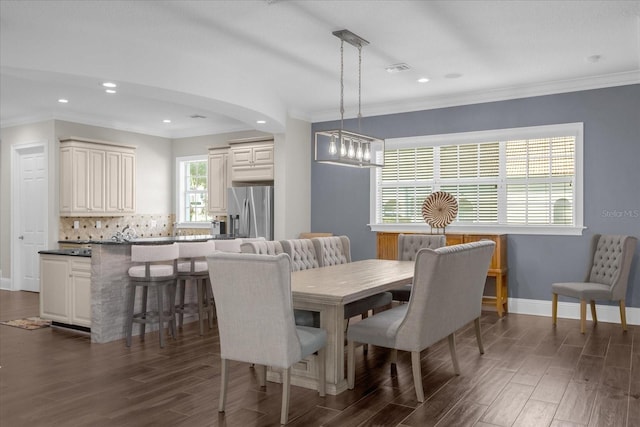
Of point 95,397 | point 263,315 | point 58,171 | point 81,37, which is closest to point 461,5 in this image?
point 263,315

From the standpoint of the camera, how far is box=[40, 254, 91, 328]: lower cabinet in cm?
502

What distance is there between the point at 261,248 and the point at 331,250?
3.79ft

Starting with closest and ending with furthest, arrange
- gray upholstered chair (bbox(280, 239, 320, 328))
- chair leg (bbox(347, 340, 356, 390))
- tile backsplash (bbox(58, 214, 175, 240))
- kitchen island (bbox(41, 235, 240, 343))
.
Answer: chair leg (bbox(347, 340, 356, 390)) < kitchen island (bbox(41, 235, 240, 343)) < gray upholstered chair (bbox(280, 239, 320, 328)) < tile backsplash (bbox(58, 214, 175, 240))

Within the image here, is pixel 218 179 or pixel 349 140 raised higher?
pixel 349 140

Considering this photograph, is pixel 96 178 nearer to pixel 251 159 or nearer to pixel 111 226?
pixel 111 226

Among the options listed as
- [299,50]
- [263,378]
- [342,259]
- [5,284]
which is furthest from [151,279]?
[5,284]

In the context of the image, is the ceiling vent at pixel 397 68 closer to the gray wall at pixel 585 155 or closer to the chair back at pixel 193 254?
the gray wall at pixel 585 155

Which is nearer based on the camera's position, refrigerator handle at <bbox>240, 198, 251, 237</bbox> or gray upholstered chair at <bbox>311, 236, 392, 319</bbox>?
gray upholstered chair at <bbox>311, 236, 392, 319</bbox>

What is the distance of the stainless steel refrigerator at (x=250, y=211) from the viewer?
23.8 ft

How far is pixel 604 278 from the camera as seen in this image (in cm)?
538

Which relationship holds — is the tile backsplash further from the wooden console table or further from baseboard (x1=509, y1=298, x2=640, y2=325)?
baseboard (x1=509, y1=298, x2=640, y2=325)

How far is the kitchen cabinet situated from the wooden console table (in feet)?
9.08

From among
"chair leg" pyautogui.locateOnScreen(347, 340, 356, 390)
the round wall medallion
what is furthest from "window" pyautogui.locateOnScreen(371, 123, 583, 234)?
"chair leg" pyautogui.locateOnScreen(347, 340, 356, 390)

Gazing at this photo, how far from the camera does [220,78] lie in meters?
5.39
